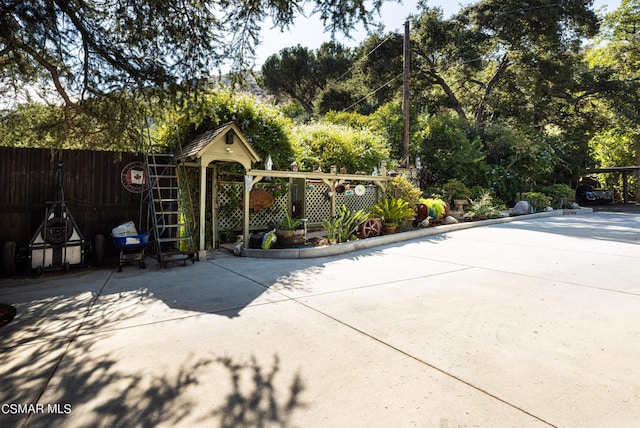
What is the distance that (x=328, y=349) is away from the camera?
264 cm

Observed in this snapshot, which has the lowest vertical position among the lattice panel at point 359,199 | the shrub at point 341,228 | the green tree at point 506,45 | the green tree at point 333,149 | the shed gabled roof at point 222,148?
the shrub at point 341,228

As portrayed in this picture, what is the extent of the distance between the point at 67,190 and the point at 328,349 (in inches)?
230

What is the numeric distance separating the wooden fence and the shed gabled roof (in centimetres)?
126

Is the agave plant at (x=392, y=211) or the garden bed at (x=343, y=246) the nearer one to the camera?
the garden bed at (x=343, y=246)

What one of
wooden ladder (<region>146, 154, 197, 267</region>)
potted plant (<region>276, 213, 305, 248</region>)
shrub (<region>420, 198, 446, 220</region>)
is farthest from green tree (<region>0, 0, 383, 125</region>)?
shrub (<region>420, 198, 446, 220</region>)

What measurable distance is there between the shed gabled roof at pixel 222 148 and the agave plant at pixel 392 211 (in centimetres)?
353

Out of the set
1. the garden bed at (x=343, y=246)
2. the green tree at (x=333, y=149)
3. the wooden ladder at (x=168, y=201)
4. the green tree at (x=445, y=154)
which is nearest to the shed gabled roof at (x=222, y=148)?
the wooden ladder at (x=168, y=201)

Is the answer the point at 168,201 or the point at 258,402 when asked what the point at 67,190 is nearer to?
the point at 168,201

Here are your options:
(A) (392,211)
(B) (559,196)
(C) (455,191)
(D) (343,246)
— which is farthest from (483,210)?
(B) (559,196)

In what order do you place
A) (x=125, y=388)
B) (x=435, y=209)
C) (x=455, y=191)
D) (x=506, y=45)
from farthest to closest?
1. (x=506, y=45)
2. (x=455, y=191)
3. (x=435, y=209)
4. (x=125, y=388)

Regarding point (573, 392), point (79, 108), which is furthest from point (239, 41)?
point (573, 392)

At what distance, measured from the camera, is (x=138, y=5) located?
474cm

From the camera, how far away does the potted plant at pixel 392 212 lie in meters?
8.64

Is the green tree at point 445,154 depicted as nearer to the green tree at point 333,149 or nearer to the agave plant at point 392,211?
the green tree at point 333,149
